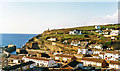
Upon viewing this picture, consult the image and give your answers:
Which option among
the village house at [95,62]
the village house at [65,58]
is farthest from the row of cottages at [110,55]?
the village house at [65,58]

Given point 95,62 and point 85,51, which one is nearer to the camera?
point 95,62

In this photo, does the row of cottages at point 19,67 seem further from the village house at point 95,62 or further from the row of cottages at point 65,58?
A: the village house at point 95,62

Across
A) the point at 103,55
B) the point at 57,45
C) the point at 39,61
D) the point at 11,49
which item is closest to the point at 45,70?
the point at 39,61

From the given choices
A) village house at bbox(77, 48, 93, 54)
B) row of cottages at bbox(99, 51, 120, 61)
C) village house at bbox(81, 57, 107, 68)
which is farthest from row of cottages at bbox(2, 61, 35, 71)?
row of cottages at bbox(99, 51, 120, 61)

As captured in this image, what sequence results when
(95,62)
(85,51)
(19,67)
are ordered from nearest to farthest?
(19,67)
(95,62)
(85,51)

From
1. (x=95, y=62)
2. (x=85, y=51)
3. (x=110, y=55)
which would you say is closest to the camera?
(x=95, y=62)

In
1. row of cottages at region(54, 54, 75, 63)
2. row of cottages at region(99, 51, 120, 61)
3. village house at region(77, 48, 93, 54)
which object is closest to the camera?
row of cottages at region(54, 54, 75, 63)

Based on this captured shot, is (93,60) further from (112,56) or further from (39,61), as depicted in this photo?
(39,61)

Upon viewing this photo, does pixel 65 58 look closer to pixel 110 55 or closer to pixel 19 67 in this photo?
pixel 110 55

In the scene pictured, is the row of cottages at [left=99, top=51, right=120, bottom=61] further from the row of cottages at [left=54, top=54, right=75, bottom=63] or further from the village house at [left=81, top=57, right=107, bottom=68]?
the row of cottages at [left=54, top=54, right=75, bottom=63]

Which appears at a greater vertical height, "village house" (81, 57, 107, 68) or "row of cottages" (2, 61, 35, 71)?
"row of cottages" (2, 61, 35, 71)

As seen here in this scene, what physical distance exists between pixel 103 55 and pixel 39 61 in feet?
53.4

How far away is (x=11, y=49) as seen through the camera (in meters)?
56.2

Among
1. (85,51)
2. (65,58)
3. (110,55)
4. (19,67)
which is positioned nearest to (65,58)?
(65,58)
